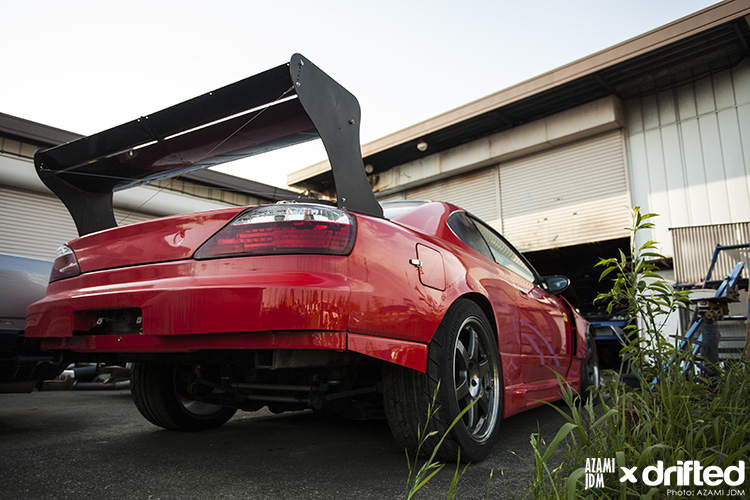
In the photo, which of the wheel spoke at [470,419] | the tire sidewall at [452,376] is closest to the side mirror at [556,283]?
the tire sidewall at [452,376]

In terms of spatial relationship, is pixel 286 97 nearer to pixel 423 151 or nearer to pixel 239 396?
pixel 239 396

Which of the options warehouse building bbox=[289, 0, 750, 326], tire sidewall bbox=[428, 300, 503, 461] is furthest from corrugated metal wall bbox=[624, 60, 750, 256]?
tire sidewall bbox=[428, 300, 503, 461]

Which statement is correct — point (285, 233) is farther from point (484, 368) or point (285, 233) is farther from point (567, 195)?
point (567, 195)

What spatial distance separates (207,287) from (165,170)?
1225mm

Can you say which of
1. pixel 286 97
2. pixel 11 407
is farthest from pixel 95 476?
pixel 11 407

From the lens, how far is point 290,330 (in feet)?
5.15

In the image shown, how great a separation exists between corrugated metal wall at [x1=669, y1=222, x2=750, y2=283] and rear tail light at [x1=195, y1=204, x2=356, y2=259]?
22.4ft

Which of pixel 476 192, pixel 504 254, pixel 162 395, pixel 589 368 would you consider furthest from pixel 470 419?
pixel 476 192

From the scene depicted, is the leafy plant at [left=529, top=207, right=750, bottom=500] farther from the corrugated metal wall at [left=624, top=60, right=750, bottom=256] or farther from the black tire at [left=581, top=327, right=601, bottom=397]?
the corrugated metal wall at [left=624, top=60, right=750, bottom=256]

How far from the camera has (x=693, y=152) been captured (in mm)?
7965

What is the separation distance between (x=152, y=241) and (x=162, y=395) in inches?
45.2

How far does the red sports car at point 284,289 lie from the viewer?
5.38 feet

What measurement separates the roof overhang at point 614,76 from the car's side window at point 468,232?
22.1ft

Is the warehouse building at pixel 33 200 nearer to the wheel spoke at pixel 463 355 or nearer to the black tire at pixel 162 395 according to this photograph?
the black tire at pixel 162 395
